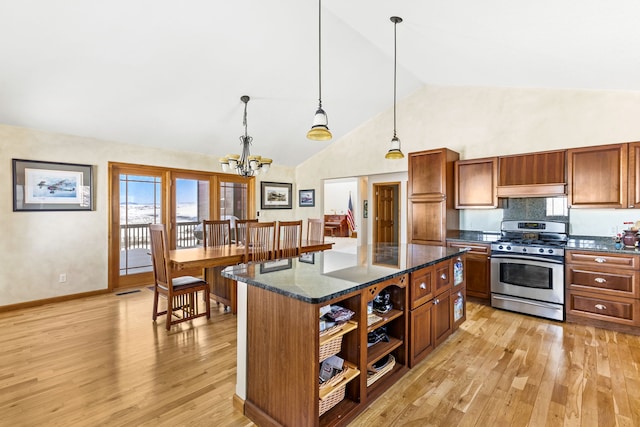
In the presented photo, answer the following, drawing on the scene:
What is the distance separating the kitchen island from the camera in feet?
5.27

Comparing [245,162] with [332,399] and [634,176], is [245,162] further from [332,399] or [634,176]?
[634,176]

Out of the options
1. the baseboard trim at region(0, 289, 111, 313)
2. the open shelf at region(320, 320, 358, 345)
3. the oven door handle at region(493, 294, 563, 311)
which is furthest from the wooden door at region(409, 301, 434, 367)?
the baseboard trim at region(0, 289, 111, 313)

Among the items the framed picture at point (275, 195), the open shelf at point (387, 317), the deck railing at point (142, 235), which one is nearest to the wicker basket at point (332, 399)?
the open shelf at point (387, 317)

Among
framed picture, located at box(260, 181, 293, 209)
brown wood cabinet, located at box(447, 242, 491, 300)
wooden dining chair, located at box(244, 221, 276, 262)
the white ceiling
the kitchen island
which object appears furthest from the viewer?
framed picture, located at box(260, 181, 293, 209)

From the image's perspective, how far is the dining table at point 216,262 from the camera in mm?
3282

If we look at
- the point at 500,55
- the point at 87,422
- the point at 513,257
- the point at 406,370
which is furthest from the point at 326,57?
the point at 87,422

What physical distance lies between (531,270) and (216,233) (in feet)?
13.2

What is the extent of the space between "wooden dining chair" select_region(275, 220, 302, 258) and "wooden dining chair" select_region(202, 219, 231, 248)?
0.94 m

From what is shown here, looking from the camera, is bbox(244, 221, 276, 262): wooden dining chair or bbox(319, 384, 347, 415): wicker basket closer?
bbox(319, 384, 347, 415): wicker basket

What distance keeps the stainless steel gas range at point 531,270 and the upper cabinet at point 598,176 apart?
47cm

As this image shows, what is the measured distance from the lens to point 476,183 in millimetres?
4410

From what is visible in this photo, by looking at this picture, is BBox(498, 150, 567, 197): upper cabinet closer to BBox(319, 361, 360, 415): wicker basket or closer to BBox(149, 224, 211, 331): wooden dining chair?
BBox(319, 361, 360, 415): wicker basket

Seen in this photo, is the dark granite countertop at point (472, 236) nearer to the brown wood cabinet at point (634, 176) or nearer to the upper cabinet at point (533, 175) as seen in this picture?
the upper cabinet at point (533, 175)

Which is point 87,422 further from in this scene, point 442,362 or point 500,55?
point 500,55
